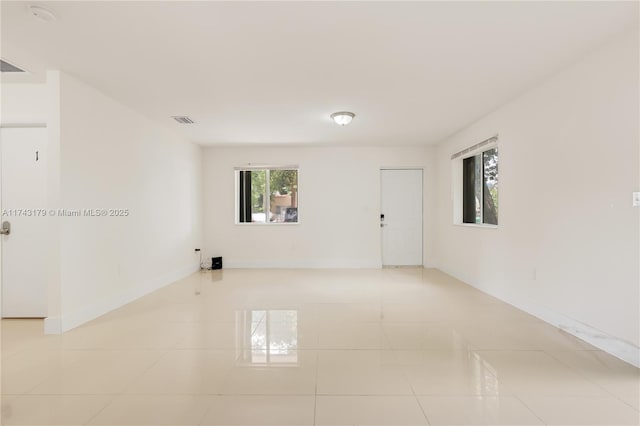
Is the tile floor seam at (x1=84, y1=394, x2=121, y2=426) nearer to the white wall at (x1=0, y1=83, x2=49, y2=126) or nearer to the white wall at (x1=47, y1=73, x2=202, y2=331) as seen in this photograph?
the white wall at (x1=47, y1=73, x2=202, y2=331)

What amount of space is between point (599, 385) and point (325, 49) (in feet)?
9.86

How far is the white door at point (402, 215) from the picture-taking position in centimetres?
654

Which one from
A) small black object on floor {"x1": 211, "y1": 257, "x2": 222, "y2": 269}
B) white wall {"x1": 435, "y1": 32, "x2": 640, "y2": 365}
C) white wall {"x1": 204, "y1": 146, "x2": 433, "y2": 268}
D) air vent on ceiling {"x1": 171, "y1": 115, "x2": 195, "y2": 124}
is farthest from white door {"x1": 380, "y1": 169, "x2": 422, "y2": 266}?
air vent on ceiling {"x1": 171, "y1": 115, "x2": 195, "y2": 124}

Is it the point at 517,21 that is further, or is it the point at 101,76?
the point at 101,76

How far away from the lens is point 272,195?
261 inches

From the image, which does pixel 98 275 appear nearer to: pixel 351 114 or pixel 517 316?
pixel 351 114

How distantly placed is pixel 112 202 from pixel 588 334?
491 cm

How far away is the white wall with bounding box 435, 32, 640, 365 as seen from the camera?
7.69 ft

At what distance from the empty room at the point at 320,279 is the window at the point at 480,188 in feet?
0.12

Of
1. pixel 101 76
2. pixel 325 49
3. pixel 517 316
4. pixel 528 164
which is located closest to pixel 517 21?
pixel 325 49

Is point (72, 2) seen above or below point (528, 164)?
above

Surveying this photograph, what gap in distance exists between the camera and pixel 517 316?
11.0ft

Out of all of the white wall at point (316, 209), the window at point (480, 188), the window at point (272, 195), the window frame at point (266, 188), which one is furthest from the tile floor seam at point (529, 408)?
the window at point (272, 195)

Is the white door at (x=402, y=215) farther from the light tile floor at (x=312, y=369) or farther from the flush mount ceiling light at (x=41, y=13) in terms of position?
the flush mount ceiling light at (x=41, y=13)
